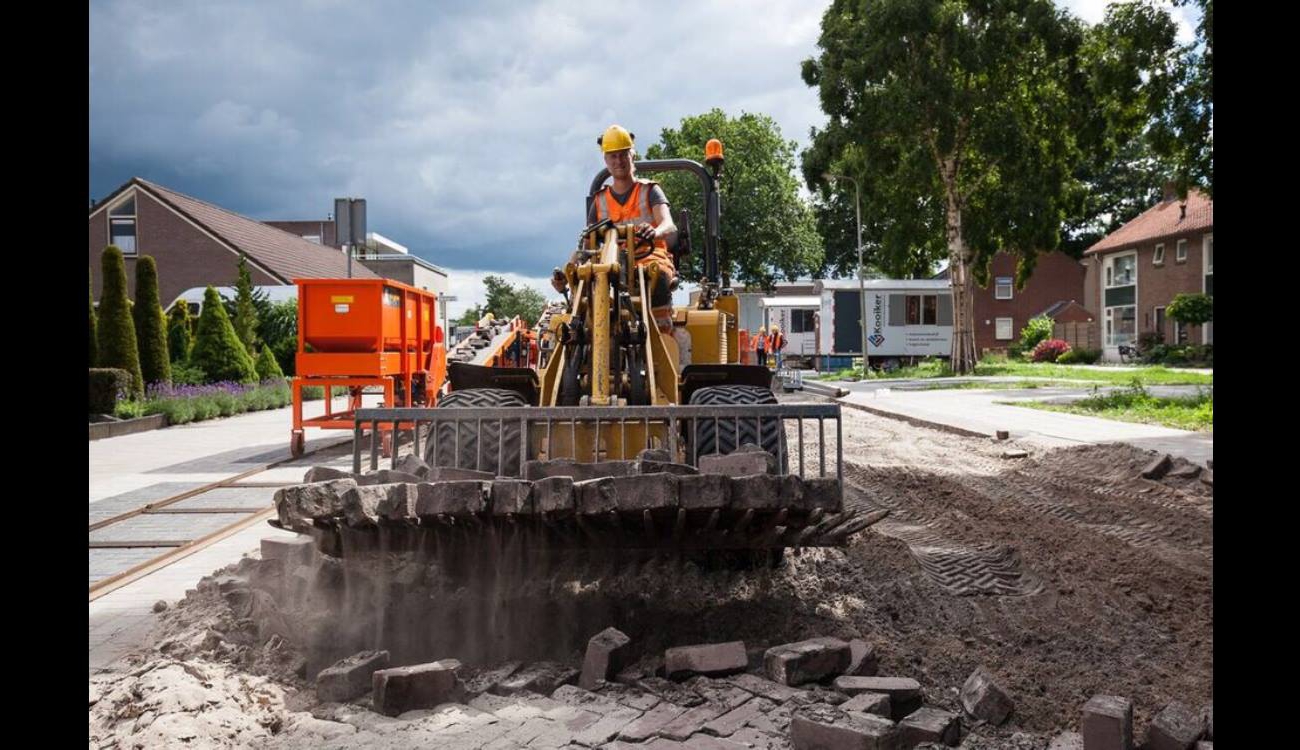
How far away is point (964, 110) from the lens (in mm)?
29047

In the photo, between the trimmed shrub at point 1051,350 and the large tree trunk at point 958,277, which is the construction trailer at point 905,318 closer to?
the large tree trunk at point 958,277

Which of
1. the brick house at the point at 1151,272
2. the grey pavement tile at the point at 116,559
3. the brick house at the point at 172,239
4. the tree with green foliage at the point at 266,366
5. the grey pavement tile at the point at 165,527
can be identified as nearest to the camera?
the grey pavement tile at the point at 116,559

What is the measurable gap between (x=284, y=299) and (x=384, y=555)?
30.9m

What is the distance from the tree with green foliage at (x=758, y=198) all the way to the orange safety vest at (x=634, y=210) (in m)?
39.2

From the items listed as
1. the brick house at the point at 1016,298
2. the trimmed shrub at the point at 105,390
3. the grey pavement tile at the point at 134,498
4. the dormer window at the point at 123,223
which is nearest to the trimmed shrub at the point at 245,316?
the trimmed shrub at the point at 105,390

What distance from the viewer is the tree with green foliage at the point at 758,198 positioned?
1822 inches

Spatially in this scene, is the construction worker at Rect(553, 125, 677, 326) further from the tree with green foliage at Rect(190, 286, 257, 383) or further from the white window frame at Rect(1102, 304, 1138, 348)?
the white window frame at Rect(1102, 304, 1138, 348)

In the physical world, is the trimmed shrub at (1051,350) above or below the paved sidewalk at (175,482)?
above

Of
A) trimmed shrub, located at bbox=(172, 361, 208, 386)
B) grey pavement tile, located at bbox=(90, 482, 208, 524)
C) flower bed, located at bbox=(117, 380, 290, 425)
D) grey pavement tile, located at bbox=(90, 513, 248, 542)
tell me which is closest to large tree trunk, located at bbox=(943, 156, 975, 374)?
flower bed, located at bbox=(117, 380, 290, 425)

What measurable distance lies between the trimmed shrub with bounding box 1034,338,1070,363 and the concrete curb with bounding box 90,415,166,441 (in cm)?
3990

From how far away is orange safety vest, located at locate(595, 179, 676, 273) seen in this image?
251 inches

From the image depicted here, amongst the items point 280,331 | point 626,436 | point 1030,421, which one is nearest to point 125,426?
point 626,436

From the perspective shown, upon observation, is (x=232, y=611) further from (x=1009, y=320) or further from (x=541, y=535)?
(x=1009, y=320)
